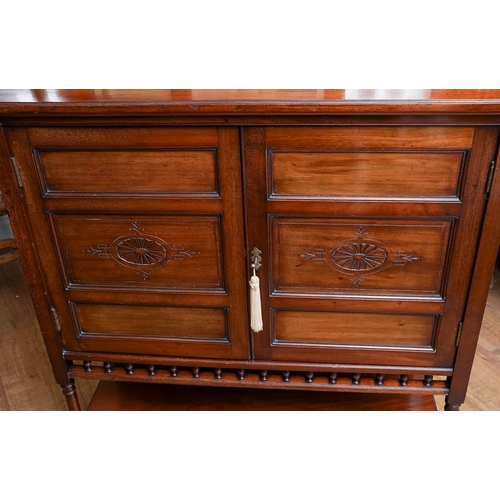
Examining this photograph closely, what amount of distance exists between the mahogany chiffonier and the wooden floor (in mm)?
330

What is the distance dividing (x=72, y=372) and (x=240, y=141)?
2.34 feet

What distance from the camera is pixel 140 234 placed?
0.99m

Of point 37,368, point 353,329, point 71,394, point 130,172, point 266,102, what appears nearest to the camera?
point 266,102

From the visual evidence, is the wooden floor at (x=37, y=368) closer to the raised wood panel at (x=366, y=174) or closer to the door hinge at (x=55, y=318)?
the door hinge at (x=55, y=318)

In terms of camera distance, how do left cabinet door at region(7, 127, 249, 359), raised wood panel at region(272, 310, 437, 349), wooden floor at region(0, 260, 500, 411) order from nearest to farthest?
left cabinet door at region(7, 127, 249, 359) < raised wood panel at region(272, 310, 437, 349) < wooden floor at region(0, 260, 500, 411)

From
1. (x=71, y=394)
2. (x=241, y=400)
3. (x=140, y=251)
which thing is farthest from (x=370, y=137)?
(x=71, y=394)

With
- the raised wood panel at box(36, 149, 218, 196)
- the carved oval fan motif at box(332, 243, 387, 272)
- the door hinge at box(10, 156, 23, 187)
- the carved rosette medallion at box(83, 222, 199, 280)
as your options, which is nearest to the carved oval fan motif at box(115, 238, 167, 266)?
the carved rosette medallion at box(83, 222, 199, 280)

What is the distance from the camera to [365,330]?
41.3 inches

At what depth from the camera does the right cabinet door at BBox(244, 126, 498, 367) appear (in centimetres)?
87

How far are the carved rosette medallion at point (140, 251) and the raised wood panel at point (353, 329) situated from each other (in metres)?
0.26

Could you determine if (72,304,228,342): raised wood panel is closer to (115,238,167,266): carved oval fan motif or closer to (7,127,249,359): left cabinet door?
(7,127,249,359): left cabinet door

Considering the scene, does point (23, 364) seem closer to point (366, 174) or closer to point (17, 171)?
point (17, 171)

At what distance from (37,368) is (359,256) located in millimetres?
1127

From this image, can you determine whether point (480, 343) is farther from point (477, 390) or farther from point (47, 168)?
point (47, 168)
